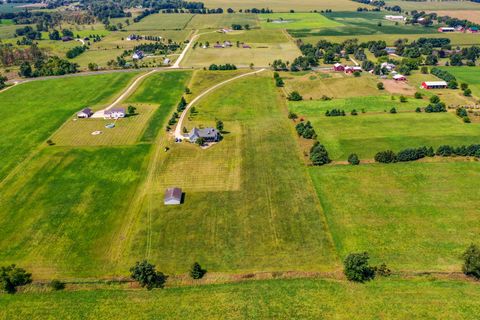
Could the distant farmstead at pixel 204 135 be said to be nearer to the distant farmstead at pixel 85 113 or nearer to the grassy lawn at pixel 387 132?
the grassy lawn at pixel 387 132

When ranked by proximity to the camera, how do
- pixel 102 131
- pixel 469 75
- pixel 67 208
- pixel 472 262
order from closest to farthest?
1. pixel 472 262
2. pixel 67 208
3. pixel 102 131
4. pixel 469 75

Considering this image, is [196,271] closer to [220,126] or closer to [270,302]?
[270,302]

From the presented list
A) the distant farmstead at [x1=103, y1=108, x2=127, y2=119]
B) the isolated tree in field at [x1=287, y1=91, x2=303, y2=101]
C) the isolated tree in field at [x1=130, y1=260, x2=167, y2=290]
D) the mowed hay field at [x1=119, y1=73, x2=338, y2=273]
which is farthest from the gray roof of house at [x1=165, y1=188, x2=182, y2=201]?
the isolated tree in field at [x1=287, y1=91, x2=303, y2=101]

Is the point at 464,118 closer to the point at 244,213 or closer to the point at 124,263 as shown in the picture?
the point at 244,213

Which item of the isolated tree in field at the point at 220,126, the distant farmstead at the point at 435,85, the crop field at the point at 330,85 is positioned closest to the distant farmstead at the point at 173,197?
the isolated tree in field at the point at 220,126

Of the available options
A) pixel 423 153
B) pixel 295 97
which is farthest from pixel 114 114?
pixel 423 153

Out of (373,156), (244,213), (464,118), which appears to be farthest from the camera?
(464,118)

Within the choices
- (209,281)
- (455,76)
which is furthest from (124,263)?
(455,76)
